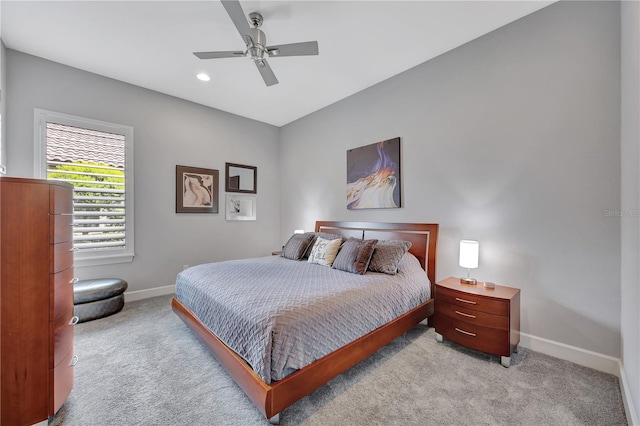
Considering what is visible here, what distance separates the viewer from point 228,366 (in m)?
1.81

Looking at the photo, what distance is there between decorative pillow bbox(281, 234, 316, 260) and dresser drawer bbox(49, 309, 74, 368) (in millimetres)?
2303

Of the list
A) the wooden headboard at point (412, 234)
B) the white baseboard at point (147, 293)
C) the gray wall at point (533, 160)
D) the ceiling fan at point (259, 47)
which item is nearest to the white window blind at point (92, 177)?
the white baseboard at point (147, 293)

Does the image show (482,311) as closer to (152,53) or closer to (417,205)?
(417,205)

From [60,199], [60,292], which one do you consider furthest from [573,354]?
[60,199]

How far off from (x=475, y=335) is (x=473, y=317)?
6.2 inches

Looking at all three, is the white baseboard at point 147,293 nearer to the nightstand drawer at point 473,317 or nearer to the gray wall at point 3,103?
Result: the gray wall at point 3,103

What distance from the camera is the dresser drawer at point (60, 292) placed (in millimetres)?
1504

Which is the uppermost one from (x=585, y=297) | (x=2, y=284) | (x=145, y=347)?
(x=2, y=284)

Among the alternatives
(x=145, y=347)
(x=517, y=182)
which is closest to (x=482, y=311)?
(x=517, y=182)

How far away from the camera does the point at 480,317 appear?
2.23m

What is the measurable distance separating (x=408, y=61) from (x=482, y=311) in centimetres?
295

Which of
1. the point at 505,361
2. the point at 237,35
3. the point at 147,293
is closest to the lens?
the point at 505,361

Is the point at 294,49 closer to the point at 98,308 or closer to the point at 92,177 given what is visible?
the point at 92,177

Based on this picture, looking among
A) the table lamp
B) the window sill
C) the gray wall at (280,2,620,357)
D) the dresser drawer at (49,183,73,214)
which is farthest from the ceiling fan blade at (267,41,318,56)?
the window sill
